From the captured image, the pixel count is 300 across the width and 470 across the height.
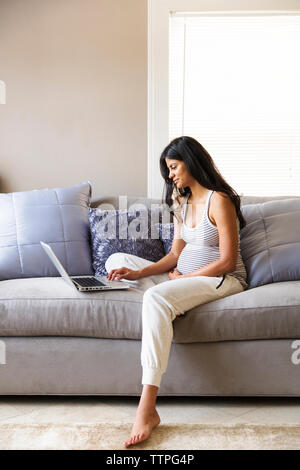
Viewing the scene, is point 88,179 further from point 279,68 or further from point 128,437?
point 128,437

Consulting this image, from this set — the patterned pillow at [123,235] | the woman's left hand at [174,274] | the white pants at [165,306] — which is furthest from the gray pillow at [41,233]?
the white pants at [165,306]

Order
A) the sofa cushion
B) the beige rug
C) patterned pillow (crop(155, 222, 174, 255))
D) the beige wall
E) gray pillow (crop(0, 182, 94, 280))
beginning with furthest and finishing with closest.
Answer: the beige wall → patterned pillow (crop(155, 222, 174, 255)) → gray pillow (crop(0, 182, 94, 280)) → the sofa cushion → the beige rug

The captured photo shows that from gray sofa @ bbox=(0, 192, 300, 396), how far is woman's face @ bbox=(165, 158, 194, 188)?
598 millimetres

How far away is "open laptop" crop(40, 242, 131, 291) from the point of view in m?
2.05

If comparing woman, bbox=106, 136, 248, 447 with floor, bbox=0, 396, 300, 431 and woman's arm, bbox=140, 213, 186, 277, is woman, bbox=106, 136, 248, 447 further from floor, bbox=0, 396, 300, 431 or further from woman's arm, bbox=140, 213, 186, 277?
floor, bbox=0, 396, 300, 431

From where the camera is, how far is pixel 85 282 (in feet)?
7.15

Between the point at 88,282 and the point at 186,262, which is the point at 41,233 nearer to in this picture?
the point at 88,282

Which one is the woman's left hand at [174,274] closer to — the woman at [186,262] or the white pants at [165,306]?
the woman at [186,262]

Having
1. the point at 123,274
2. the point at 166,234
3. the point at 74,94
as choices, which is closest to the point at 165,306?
the point at 123,274

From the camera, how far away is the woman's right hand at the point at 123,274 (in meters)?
2.21

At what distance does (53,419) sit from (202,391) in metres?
0.61

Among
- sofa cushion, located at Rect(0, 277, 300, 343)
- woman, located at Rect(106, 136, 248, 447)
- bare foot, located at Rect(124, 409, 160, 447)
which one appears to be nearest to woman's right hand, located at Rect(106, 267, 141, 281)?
woman, located at Rect(106, 136, 248, 447)

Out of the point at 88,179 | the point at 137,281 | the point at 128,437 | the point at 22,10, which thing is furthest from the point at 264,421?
the point at 22,10
